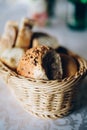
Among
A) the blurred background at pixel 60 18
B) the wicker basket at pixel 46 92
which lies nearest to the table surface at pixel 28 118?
the wicker basket at pixel 46 92

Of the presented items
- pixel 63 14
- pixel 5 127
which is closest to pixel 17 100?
pixel 5 127

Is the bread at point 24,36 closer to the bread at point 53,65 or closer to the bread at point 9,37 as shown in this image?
the bread at point 9,37

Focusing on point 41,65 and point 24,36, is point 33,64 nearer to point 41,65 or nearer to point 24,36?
point 41,65

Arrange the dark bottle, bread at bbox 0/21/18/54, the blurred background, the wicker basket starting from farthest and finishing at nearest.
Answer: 1. the dark bottle
2. the blurred background
3. bread at bbox 0/21/18/54
4. the wicker basket

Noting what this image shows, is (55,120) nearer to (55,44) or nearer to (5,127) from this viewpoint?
(5,127)

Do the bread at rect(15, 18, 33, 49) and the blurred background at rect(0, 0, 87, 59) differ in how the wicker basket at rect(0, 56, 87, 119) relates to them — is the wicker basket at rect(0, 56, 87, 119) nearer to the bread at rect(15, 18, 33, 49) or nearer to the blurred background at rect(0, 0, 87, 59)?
the bread at rect(15, 18, 33, 49)

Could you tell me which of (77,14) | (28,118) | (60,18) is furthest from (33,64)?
(60,18)

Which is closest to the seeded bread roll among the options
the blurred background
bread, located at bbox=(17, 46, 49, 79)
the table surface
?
bread, located at bbox=(17, 46, 49, 79)
